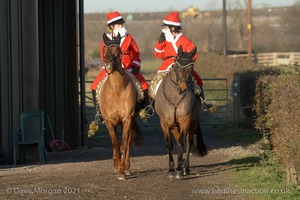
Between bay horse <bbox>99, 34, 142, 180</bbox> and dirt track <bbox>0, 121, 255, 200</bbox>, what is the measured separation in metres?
→ 0.34

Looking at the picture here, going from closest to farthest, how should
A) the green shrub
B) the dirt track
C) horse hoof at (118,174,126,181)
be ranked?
1. the green shrub
2. the dirt track
3. horse hoof at (118,174,126,181)

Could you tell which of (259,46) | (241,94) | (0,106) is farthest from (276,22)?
(0,106)

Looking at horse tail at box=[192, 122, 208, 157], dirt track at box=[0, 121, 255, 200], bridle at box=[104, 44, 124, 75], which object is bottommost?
dirt track at box=[0, 121, 255, 200]

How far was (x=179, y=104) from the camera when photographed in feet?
51.0

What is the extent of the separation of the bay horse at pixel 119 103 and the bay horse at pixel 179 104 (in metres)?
0.54

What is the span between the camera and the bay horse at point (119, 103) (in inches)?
603

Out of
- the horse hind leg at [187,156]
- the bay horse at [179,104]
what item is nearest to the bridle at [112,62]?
the bay horse at [179,104]

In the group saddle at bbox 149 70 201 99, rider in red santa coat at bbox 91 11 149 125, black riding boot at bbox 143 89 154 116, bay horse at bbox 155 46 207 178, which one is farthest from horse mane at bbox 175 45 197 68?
black riding boot at bbox 143 89 154 116

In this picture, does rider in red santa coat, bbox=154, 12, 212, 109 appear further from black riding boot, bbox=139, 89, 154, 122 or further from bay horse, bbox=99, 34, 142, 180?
bay horse, bbox=99, 34, 142, 180

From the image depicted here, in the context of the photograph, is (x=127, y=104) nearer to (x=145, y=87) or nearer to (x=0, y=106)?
(x=145, y=87)

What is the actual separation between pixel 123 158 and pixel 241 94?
10236 mm

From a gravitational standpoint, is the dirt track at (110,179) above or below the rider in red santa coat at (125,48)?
below

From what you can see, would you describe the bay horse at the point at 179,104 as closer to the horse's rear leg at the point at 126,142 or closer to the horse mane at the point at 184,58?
the horse mane at the point at 184,58

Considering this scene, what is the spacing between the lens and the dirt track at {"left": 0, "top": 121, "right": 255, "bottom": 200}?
13484mm
